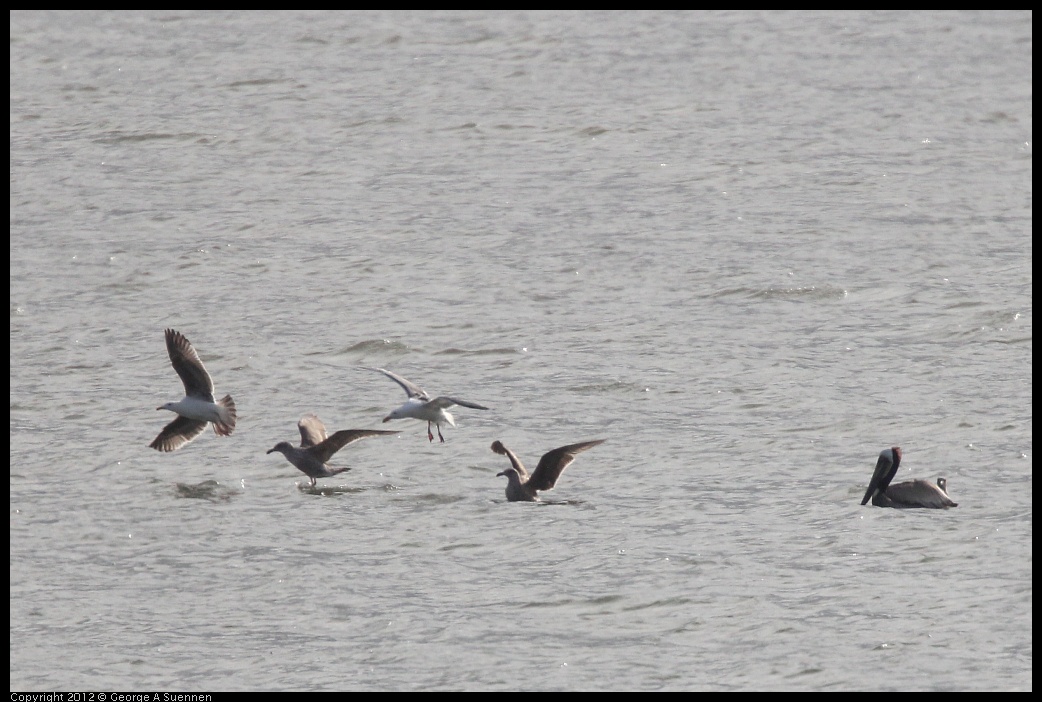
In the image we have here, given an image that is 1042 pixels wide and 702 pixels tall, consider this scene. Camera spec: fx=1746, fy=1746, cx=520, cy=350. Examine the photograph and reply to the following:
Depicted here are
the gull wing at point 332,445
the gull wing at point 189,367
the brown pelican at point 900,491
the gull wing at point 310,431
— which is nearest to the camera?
the brown pelican at point 900,491

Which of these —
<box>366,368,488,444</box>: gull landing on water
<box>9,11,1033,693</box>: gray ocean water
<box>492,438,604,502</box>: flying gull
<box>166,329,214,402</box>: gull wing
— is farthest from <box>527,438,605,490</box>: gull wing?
<box>166,329,214,402</box>: gull wing

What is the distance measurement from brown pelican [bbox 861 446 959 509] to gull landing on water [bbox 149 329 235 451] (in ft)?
16.4

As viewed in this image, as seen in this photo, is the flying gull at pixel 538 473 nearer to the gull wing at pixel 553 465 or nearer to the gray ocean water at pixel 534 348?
the gull wing at pixel 553 465

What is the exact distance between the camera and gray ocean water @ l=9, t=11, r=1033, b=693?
10438 mm

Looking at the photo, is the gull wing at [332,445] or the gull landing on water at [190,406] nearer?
the gull wing at [332,445]

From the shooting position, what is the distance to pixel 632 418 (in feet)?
47.8

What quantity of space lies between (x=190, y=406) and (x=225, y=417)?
0.29 meters

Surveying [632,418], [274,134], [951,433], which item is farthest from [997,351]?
[274,134]

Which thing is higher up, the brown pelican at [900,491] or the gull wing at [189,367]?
the gull wing at [189,367]

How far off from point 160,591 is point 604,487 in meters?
3.49

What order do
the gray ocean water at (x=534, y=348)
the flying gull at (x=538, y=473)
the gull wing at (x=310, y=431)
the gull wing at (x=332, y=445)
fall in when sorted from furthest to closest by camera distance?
1. the gull wing at (x=310, y=431)
2. the gull wing at (x=332, y=445)
3. the flying gull at (x=538, y=473)
4. the gray ocean water at (x=534, y=348)

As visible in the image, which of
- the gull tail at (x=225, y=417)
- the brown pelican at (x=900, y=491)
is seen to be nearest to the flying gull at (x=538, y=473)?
the brown pelican at (x=900, y=491)

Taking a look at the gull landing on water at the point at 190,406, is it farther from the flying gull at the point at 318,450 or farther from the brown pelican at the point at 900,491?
the brown pelican at the point at 900,491

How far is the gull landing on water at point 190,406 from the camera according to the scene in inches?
543
